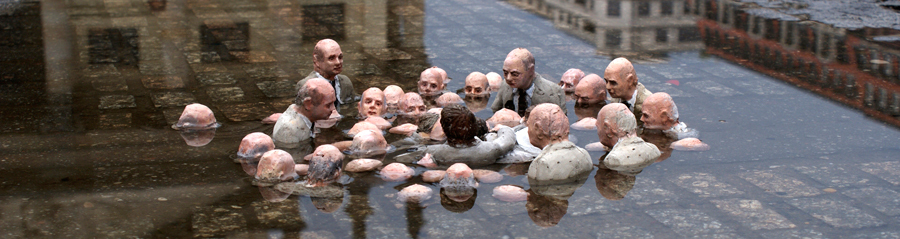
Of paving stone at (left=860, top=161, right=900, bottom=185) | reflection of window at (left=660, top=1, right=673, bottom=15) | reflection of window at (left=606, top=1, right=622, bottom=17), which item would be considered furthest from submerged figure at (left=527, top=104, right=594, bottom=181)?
reflection of window at (left=660, top=1, right=673, bottom=15)

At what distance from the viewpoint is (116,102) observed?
7.54 meters

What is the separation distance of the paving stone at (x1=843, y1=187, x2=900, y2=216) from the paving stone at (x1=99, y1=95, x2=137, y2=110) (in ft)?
19.0

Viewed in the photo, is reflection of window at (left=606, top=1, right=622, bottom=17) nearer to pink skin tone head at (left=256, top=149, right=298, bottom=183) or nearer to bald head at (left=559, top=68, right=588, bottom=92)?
bald head at (left=559, top=68, right=588, bottom=92)

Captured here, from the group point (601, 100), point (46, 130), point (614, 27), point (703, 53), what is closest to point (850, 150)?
point (601, 100)

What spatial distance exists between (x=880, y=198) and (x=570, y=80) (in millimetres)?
3390

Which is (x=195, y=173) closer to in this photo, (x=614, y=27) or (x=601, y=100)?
(x=601, y=100)

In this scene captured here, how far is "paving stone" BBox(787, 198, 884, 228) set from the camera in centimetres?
476

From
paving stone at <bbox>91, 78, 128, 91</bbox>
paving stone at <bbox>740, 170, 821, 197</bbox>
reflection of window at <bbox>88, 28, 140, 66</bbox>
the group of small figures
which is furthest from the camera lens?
reflection of window at <bbox>88, 28, 140, 66</bbox>

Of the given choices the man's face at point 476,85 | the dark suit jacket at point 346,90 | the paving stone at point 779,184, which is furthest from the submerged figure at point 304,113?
the paving stone at point 779,184

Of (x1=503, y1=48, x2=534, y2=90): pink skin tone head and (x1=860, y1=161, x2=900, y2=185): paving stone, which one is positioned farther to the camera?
(x1=503, y1=48, x2=534, y2=90): pink skin tone head

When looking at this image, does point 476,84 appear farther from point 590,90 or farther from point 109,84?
point 109,84

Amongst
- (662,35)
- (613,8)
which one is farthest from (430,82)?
(613,8)

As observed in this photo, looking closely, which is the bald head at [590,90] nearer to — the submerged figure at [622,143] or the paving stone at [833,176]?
the submerged figure at [622,143]

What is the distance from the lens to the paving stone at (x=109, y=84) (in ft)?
26.4
